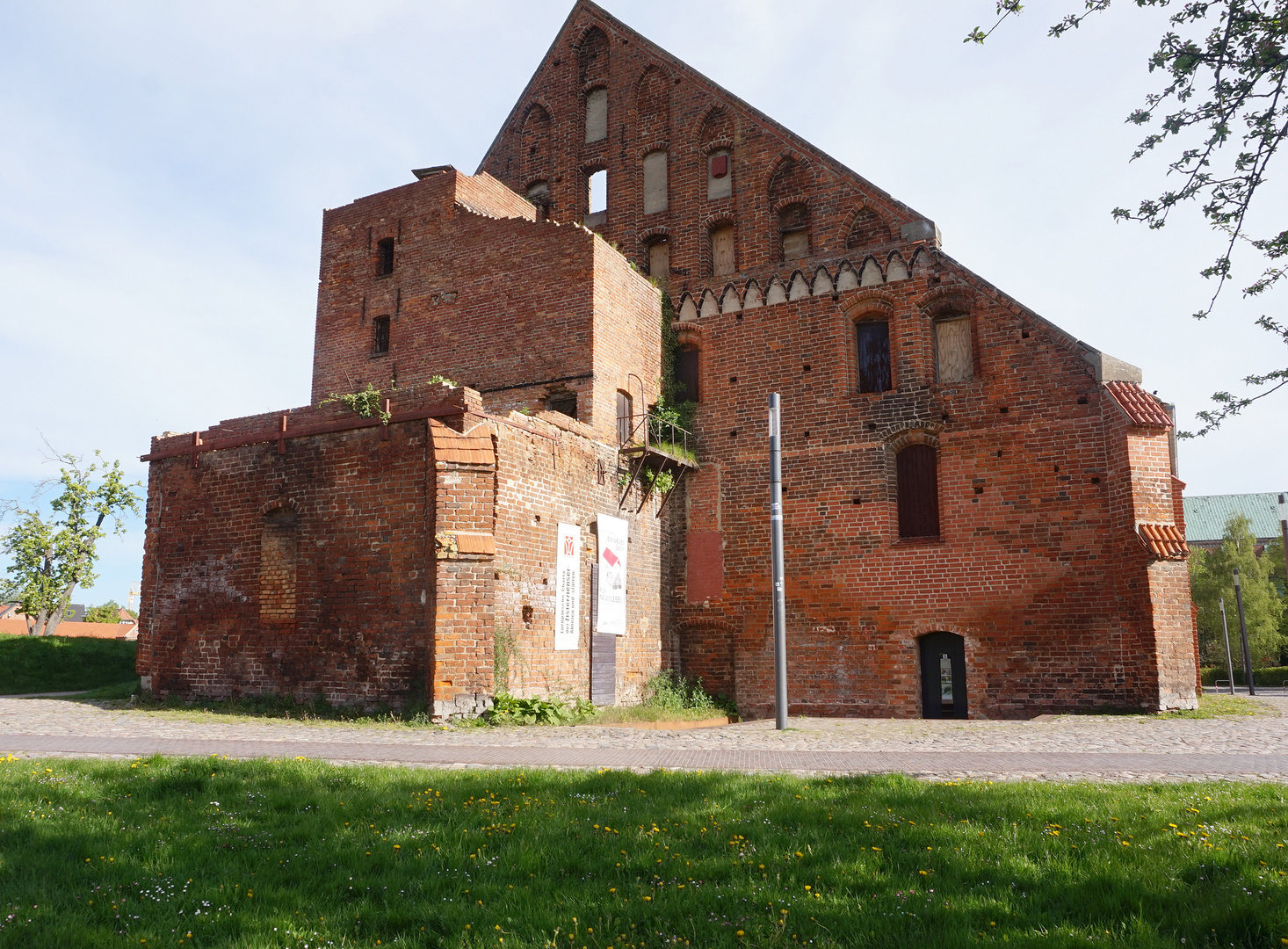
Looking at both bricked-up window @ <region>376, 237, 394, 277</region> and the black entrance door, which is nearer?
the black entrance door

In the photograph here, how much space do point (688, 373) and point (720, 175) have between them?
16.1 feet

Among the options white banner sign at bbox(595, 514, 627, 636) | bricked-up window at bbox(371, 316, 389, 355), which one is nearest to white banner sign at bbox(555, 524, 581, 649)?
white banner sign at bbox(595, 514, 627, 636)

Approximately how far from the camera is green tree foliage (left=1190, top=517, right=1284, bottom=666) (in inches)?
1786

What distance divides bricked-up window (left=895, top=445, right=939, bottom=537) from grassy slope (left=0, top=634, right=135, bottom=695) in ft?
69.0

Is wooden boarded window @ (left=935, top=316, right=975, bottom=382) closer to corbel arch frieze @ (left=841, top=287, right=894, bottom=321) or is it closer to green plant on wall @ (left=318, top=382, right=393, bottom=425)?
corbel arch frieze @ (left=841, top=287, right=894, bottom=321)

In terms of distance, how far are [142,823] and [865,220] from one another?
17.7m

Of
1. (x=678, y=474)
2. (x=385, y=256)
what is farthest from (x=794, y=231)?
(x=385, y=256)

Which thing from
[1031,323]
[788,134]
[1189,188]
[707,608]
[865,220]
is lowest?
[707,608]

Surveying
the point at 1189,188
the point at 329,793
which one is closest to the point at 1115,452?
the point at 1189,188

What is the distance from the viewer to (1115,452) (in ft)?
52.0

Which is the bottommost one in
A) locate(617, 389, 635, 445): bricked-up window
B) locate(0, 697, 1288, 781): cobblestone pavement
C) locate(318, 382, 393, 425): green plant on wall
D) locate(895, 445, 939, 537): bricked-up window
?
locate(0, 697, 1288, 781): cobblestone pavement

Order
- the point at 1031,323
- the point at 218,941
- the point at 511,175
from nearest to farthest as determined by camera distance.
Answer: the point at 218,941
the point at 1031,323
the point at 511,175

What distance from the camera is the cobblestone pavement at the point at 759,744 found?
8312 mm

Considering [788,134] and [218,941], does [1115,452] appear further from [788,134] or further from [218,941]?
[218,941]
